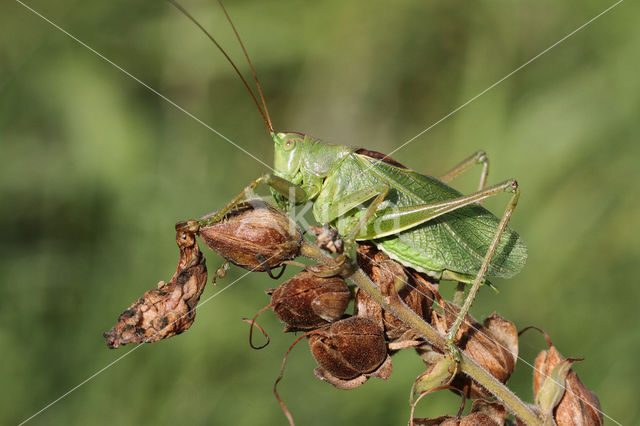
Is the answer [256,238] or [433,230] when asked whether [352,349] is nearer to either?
[256,238]

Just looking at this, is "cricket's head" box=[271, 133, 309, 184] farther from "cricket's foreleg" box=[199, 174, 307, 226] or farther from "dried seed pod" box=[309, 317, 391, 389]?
"dried seed pod" box=[309, 317, 391, 389]

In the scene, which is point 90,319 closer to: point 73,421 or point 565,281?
point 73,421

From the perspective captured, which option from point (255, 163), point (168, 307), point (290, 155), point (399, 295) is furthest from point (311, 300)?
point (255, 163)

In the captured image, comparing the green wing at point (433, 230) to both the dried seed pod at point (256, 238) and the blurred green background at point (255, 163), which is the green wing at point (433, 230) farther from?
the blurred green background at point (255, 163)

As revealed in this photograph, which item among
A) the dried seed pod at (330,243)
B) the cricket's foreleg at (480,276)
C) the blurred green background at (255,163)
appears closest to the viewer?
the dried seed pod at (330,243)

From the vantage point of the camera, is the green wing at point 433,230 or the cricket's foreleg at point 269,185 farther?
the green wing at point 433,230

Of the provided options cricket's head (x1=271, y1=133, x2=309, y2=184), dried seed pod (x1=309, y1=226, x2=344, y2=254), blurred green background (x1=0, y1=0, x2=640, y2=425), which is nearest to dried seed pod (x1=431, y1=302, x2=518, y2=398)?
dried seed pod (x1=309, y1=226, x2=344, y2=254)

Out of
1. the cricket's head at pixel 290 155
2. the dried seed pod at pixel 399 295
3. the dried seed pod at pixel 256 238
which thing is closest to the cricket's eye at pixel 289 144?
the cricket's head at pixel 290 155
